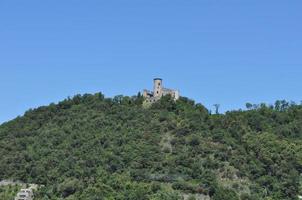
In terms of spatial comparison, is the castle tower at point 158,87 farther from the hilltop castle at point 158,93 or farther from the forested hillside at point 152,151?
the forested hillside at point 152,151

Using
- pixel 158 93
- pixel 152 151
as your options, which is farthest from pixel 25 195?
pixel 158 93

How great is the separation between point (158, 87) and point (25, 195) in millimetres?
39417

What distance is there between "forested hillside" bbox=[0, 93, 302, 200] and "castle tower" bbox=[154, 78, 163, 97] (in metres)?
4.09

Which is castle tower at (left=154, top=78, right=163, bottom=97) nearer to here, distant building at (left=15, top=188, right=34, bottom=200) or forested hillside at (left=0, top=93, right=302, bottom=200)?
forested hillside at (left=0, top=93, right=302, bottom=200)

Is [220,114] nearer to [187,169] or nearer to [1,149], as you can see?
[187,169]

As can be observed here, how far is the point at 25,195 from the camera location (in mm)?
100438

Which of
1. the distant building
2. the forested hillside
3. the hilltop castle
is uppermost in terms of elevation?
the hilltop castle

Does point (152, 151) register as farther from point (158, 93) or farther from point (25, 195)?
point (158, 93)

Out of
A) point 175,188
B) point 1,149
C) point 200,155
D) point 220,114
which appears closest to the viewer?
point 175,188

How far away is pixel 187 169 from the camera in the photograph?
4040 inches

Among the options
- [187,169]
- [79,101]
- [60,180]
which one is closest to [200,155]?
[187,169]

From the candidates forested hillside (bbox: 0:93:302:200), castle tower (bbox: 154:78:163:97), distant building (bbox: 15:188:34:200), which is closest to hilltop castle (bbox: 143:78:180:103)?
castle tower (bbox: 154:78:163:97)

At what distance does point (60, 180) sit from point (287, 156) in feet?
105

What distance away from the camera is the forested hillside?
324 ft
